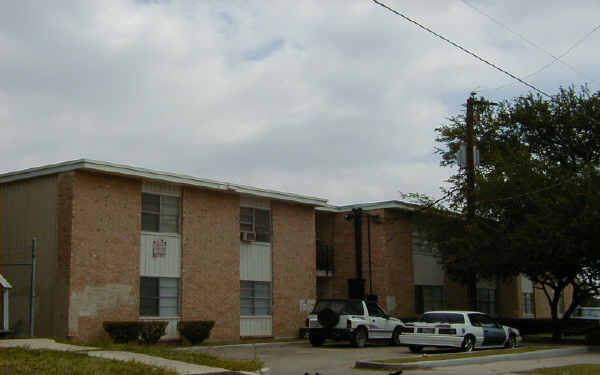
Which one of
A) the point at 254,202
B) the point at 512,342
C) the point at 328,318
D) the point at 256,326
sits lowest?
the point at 512,342

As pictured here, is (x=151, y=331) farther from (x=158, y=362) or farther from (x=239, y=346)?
(x=158, y=362)

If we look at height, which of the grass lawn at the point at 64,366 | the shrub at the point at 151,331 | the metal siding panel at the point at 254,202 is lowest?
the shrub at the point at 151,331

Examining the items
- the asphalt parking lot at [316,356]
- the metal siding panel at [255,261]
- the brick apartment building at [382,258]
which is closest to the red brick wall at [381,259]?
the brick apartment building at [382,258]

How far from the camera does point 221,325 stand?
1075 inches

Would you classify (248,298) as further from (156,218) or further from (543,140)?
(543,140)

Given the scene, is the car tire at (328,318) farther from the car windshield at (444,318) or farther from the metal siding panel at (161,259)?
the metal siding panel at (161,259)

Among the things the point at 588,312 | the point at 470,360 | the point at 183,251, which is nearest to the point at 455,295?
the point at 588,312

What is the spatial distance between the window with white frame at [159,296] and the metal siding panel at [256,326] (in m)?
3.27

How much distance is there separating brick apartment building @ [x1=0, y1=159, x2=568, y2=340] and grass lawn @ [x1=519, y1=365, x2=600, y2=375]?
12.7 m

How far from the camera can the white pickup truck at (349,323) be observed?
25156mm

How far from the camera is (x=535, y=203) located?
27.7 m

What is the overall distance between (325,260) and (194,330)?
979 cm

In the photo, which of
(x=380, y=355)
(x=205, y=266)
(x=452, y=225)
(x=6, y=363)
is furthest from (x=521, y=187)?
(x=6, y=363)

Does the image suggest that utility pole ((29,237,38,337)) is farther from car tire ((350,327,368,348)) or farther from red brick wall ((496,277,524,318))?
red brick wall ((496,277,524,318))
